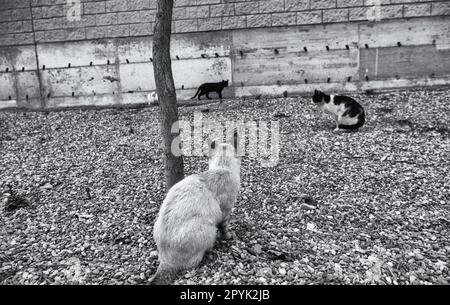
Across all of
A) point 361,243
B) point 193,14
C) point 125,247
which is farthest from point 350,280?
point 193,14

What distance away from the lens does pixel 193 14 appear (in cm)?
1040

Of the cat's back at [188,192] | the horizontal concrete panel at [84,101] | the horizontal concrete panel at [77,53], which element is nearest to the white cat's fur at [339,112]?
the cat's back at [188,192]

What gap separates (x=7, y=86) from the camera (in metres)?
11.4

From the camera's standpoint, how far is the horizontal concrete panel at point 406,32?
9633 millimetres

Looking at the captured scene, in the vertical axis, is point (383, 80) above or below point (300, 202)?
above

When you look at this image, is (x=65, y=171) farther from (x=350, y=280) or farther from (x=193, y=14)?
(x=193, y=14)

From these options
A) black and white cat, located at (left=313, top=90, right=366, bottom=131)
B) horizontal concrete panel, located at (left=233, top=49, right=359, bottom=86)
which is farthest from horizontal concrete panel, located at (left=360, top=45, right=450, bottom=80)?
black and white cat, located at (left=313, top=90, right=366, bottom=131)

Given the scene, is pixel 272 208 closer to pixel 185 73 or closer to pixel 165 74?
pixel 165 74

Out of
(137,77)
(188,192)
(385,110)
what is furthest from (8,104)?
(385,110)

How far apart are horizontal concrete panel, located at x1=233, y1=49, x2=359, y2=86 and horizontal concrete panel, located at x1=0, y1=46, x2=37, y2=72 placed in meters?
6.85

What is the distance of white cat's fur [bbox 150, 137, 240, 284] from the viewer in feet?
9.87

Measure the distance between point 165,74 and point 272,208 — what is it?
2220 mm

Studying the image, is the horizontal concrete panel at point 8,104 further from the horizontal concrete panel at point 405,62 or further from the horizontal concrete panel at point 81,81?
the horizontal concrete panel at point 405,62

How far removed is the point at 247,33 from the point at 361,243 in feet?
26.9
